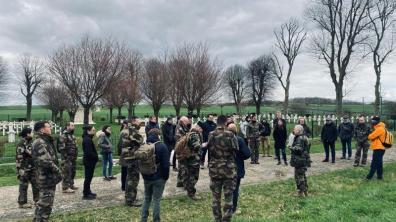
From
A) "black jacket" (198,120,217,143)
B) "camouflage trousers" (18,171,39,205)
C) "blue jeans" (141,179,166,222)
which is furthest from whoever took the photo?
"black jacket" (198,120,217,143)

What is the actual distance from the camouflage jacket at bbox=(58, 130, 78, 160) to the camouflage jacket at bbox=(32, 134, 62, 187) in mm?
2726

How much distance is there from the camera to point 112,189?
10.1m

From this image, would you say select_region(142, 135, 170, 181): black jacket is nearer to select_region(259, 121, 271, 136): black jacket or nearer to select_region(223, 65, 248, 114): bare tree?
select_region(259, 121, 271, 136): black jacket

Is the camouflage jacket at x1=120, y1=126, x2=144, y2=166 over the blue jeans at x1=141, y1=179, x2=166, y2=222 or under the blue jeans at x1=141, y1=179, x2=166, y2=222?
over

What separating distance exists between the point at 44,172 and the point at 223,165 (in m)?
3.17

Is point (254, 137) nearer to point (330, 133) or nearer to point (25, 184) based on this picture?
point (330, 133)

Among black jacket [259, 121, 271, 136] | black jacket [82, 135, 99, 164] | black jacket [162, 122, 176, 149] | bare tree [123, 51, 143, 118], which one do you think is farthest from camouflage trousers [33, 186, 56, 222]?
bare tree [123, 51, 143, 118]

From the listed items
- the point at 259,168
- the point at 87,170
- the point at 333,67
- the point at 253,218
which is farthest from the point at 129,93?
the point at 253,218

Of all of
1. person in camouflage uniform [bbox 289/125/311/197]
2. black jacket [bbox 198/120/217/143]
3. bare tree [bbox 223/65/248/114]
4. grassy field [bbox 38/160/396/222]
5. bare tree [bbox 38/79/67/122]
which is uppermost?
bare tree [bbox 223/65/248/114]

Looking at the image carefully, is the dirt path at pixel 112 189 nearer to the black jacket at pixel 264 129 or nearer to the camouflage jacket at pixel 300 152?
the black jacket at pixel 264 129

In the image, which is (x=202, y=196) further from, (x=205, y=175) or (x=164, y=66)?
(x=164, y=66)

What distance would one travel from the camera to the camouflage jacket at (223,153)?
6.82 m

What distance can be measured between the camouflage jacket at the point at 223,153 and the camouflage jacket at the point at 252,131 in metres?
7.43

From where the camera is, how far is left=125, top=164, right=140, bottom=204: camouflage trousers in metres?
8.33
